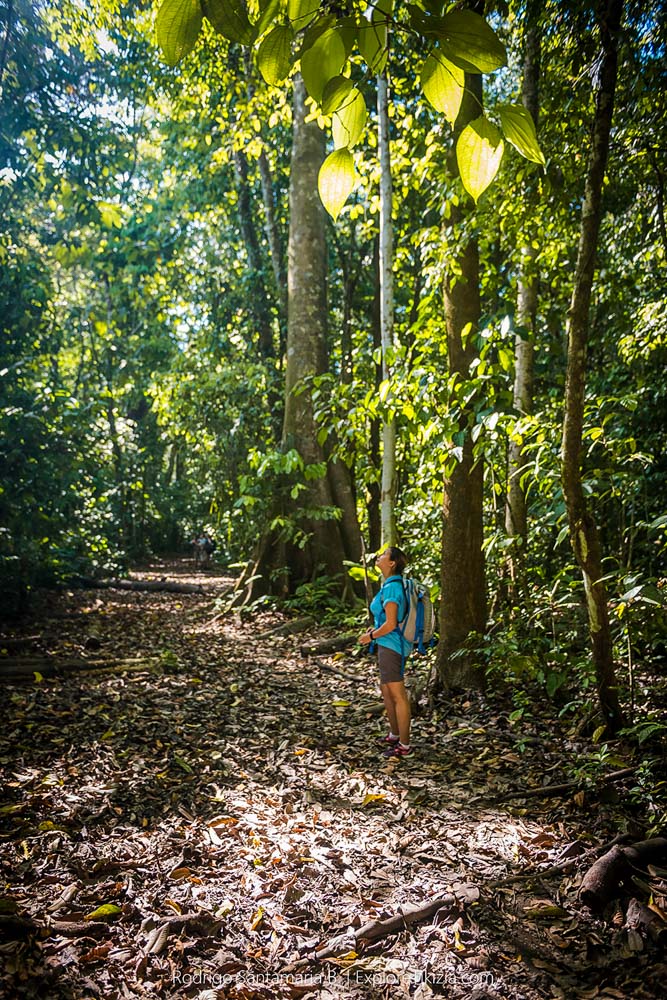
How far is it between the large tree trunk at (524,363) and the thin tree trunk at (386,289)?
120cm

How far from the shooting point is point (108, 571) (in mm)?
12539

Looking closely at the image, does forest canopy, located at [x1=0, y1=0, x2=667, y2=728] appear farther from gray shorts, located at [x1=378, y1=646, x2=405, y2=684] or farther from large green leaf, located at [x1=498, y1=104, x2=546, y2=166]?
gray shorts, located at [x1=378, y1=646, x2=405, y2=684]

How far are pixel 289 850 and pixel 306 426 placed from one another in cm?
689

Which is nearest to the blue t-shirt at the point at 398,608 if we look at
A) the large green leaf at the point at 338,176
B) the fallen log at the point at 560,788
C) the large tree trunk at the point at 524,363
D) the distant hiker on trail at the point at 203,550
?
the large tree trunk at the point at 524,363

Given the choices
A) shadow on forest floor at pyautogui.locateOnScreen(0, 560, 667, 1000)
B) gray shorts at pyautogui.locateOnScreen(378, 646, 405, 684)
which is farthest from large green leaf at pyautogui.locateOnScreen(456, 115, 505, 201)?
gray shorts at pyautogui.locateOnScreen(378, 646, 405, 684)

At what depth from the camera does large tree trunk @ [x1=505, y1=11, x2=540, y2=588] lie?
5328mm

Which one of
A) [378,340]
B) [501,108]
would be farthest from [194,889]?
[378,340]

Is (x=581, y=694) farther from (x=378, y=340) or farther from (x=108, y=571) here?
(x=108, y=571)

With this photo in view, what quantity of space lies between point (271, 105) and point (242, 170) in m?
1.61

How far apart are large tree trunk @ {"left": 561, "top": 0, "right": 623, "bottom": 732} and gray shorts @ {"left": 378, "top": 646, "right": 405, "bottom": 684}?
4.34 feet

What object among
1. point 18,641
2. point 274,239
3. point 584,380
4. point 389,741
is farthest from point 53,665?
point 274,239

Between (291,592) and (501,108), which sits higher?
(501,108)

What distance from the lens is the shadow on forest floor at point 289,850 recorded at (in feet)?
7.52

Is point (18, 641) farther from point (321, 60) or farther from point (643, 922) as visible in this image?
point (321, 60)
